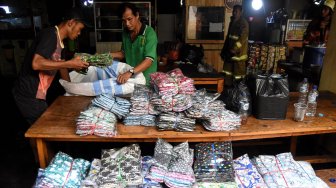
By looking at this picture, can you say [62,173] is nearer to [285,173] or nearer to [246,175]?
[246,175]

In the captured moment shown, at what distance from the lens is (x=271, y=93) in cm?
234

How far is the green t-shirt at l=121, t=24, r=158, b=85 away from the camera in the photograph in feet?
10.4

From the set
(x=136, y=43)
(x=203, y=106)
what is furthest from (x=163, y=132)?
(x=136, y=43)

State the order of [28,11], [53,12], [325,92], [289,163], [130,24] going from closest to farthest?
[289,163] → [130,24] → [325,92] → [28,11] → [53,12]

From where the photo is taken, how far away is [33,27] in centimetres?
873

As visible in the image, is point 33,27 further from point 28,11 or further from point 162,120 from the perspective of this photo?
point 162,120

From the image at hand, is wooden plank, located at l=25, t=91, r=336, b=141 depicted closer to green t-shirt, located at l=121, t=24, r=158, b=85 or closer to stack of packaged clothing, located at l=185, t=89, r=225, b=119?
stack of packaged clothing, located at l=185, t=89, r=225, b=119

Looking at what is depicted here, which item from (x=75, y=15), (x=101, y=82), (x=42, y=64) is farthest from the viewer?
(x=101, y=82)

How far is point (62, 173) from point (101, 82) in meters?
1.04

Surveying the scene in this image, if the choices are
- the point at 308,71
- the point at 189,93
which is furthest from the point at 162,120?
the point at 308,71

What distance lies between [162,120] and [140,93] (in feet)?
1.16

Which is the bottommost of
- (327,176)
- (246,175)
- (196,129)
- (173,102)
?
(327,176)

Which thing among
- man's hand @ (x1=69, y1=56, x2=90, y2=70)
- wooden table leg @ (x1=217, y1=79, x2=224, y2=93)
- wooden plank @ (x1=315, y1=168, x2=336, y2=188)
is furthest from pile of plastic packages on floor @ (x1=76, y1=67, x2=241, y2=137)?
wooden table leg @ (x1=217, y1=79, x2=224, y2=93)

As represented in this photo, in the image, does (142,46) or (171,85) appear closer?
(171,85)
